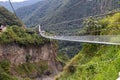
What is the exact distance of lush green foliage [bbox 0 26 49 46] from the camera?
5354 centimetres

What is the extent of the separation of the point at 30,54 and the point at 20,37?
11.6 feet

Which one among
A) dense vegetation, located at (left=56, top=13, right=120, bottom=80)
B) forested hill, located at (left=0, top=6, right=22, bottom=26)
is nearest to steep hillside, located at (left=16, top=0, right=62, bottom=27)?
forested hill, located at (left=0, top=6, right=22, bottom=26)

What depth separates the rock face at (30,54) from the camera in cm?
5375

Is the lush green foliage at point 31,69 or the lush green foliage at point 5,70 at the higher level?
the lush green foliage at point 5,70

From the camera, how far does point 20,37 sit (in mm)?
58875

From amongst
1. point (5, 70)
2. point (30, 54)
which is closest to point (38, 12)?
point (30, 54)

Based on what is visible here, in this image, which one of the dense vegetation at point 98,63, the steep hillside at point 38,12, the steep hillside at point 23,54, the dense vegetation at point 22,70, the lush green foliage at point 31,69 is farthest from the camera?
the steep hillside at point 38,12

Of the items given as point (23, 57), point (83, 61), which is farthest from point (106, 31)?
point (23, 57)

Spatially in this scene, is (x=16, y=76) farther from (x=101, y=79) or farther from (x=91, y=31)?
(x=101, y=79)

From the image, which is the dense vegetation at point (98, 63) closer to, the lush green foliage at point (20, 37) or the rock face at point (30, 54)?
the rock face at point (30, 54)

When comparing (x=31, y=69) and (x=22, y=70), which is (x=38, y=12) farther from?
(x=22, y=70)

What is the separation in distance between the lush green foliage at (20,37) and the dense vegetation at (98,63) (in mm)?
32812

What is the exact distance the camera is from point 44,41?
214ft

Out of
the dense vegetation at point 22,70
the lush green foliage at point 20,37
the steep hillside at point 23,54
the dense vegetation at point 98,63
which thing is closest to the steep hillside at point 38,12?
the steep hillside at point 23,54
